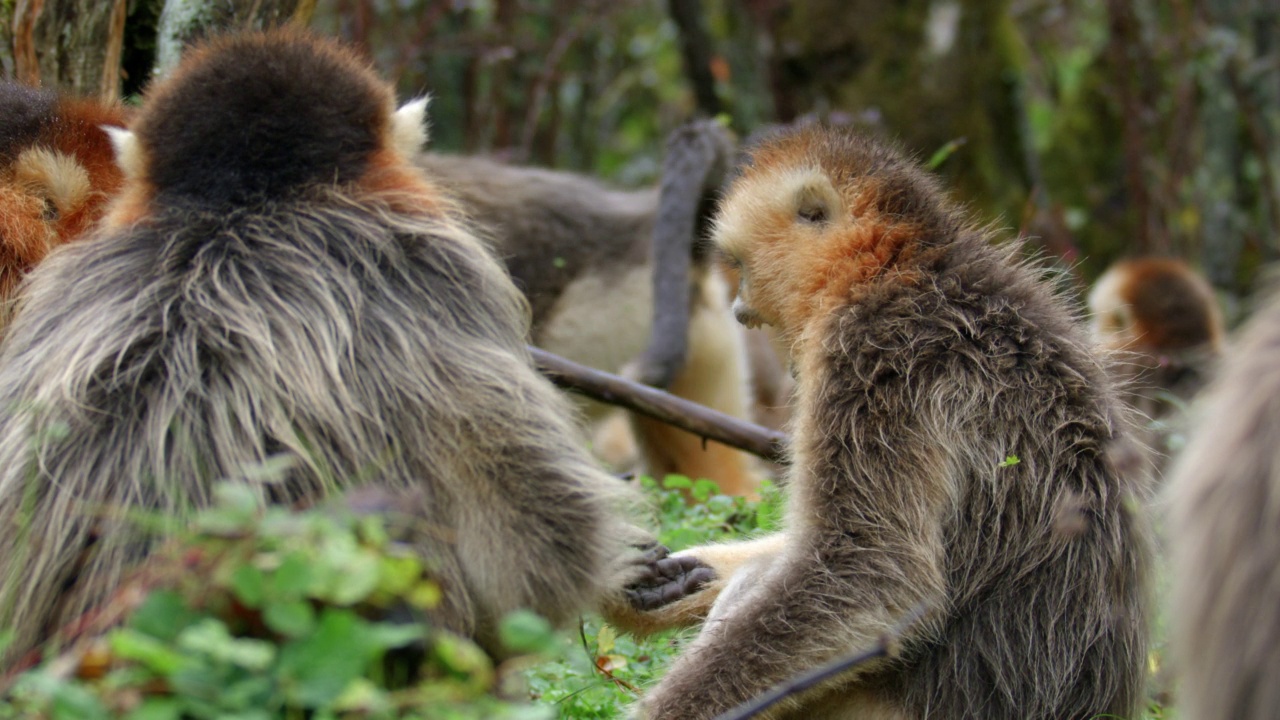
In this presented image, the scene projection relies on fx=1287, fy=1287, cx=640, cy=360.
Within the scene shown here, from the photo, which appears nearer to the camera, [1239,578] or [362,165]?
[1239,578]

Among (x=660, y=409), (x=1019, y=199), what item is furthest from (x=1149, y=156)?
(x=660, y=409)

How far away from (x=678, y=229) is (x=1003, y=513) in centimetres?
357

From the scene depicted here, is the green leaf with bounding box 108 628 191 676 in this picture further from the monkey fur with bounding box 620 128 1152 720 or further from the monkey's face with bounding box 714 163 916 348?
the monkey's face with bounding box 714 163 916 348

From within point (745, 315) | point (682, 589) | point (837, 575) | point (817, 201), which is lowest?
point (682, 589)

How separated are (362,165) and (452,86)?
811 centimetres

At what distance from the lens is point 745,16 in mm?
10781

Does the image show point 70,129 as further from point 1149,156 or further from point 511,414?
point 1149,156

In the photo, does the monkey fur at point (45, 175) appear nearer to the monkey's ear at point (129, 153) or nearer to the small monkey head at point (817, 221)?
the monkey's ear at point (129, 153)

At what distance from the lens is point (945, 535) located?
3.22 metres

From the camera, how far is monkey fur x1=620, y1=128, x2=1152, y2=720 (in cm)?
311

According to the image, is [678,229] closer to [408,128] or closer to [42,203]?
[408,128]

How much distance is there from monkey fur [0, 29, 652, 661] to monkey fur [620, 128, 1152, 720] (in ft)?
1.53

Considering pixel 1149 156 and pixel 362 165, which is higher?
pixel 1149 156

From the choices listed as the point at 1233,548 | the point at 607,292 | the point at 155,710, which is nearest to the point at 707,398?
the point at 607,292
